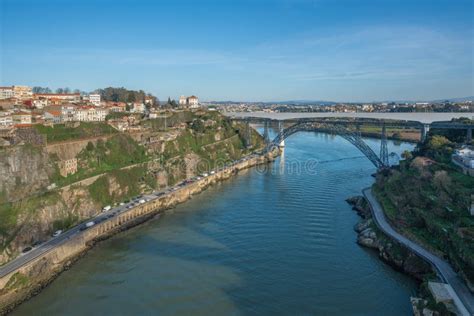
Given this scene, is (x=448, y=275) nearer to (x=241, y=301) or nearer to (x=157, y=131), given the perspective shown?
(x=241, y=301)

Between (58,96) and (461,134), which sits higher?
(58,96)

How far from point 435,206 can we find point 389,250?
2159 mm

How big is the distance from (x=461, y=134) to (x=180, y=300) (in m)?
19.7

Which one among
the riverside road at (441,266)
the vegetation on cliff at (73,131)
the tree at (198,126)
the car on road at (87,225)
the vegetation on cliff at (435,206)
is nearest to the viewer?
the riverside road at (441,266)

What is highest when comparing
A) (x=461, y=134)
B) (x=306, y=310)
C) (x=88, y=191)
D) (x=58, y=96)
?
(x=58, y=96)

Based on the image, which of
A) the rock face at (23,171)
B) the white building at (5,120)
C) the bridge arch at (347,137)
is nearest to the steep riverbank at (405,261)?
the bridge arch at (347,137)

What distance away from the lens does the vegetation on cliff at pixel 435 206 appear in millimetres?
9734

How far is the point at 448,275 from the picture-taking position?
935 cm

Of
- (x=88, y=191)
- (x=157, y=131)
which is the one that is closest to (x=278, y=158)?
(x=157, y=131)

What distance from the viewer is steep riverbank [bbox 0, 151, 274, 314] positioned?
384 inches

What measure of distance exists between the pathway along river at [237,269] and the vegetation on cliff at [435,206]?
136cm

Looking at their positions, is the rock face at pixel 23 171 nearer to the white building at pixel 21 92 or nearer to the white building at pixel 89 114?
the white building at pixel 89 114

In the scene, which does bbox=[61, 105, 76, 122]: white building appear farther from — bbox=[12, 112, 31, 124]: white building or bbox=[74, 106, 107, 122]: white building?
bbox=[12, 112, 31, 124]: white building

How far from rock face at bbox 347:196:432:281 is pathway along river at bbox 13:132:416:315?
0.93 ft
